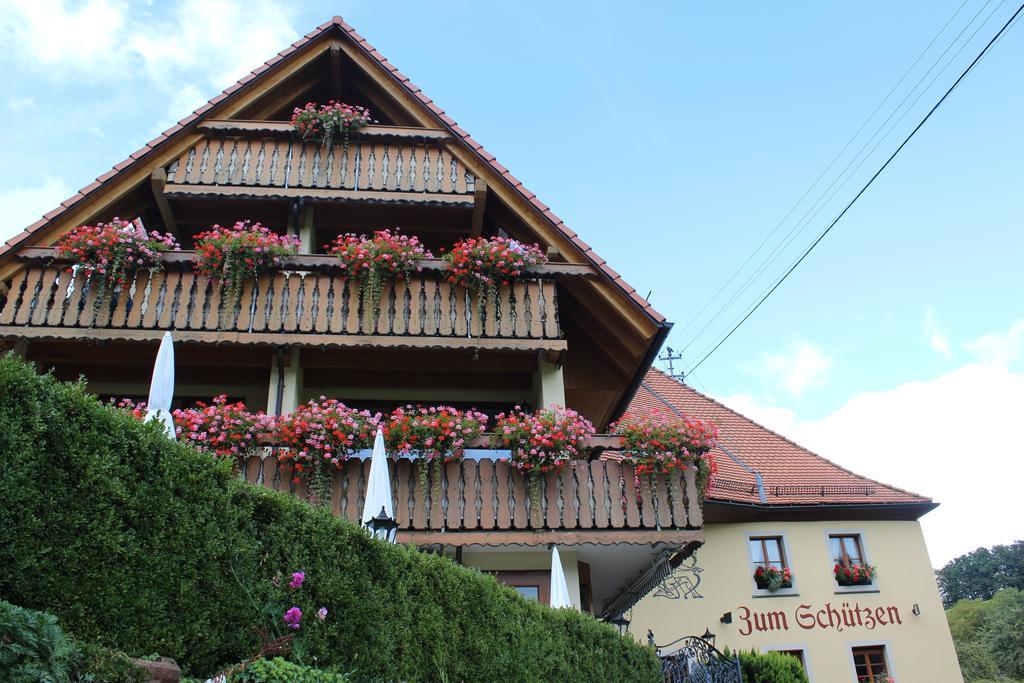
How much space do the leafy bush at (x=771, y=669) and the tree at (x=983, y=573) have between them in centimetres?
5898

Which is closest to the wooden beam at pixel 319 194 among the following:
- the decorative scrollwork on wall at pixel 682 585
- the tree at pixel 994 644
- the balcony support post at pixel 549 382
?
the balcony support post at pixel 549 382

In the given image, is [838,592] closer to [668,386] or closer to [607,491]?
[668,386]

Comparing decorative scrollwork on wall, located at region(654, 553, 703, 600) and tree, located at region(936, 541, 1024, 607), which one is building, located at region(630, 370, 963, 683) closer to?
decorative scrollwork on wall, located at region(654, 553, 703, 600)

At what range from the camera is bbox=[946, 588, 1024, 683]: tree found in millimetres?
38469

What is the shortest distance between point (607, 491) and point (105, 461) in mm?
7308

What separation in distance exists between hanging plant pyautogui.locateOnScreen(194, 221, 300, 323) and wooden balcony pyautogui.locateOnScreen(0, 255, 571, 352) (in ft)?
0.38

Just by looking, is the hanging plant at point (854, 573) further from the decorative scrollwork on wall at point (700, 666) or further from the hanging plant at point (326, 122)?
the hanging plant at point (326, 122)

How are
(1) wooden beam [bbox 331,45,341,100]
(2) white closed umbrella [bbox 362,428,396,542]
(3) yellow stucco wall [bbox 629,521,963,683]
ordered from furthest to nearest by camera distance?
1. (3) yellow stucco wall [bbox 629,521,963,683]
2. (1) wooden beam [bbox 331,45,341,100]
3. (2) white closed umbrella [bbox 362,428,396,542]

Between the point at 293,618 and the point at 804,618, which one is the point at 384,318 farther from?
the point at 804,618

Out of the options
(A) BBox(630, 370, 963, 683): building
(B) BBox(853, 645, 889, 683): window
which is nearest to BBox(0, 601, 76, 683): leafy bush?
(A) BBox(630, 370, 963, 683): building

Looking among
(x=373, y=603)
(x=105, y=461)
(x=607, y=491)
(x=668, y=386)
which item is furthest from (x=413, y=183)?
(x=668, y=386)

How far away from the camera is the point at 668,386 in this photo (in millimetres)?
22781

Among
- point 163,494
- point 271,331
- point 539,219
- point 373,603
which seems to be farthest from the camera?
point 539,219

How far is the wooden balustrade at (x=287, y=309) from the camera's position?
37.0 feet
